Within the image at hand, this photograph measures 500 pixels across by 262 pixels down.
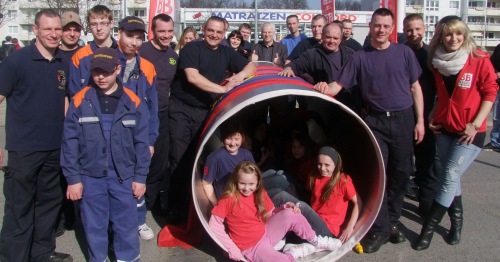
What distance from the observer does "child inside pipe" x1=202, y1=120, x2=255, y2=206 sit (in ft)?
14.5

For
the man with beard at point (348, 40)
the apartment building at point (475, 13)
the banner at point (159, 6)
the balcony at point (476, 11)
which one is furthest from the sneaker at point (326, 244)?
the balcony at point (476, 11)

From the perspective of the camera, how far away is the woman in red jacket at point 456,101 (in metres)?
4.07

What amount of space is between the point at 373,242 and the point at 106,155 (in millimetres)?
2342

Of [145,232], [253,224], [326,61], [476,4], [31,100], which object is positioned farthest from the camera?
[476,4]

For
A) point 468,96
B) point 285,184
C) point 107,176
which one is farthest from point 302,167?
point 107,176

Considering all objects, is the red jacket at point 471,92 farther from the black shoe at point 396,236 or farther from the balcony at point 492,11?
the balcony at point 492,11

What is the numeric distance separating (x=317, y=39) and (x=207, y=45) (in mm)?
2631

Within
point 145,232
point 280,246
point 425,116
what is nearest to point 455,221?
point 425,116

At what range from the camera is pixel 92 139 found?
11.4 feet

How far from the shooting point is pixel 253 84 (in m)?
4.33

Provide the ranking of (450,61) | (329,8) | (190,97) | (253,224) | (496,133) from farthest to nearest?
(329,8), (496,133), (190,97), (450,61), (253,224)

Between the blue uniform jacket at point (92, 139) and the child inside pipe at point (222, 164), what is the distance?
95cm

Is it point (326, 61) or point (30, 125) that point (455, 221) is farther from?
point (30, 125)

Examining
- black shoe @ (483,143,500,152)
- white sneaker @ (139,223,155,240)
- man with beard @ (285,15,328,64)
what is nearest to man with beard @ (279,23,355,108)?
man with beard @ (285,15,328,64)
